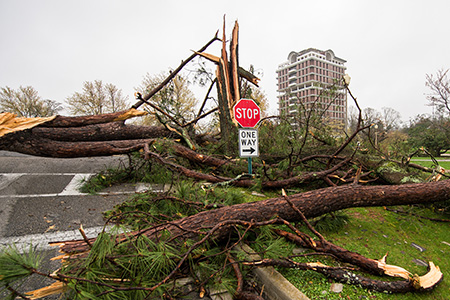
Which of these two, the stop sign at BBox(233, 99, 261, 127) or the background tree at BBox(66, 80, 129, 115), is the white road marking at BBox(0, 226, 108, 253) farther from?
the background tree at BBox(66, 80, 129, 115)

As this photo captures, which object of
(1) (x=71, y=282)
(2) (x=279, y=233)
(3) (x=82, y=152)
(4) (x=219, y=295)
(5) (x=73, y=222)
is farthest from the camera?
(3) (x=82, y=152)

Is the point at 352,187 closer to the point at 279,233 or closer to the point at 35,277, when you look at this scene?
the point at 279,233

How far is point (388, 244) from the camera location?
224 cm

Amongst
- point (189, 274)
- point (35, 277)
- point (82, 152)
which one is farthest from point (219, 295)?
point (82, 152)

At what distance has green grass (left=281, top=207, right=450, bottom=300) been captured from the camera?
1.53 m

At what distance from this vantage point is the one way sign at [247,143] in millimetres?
4062

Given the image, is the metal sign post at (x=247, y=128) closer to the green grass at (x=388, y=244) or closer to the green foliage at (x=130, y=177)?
the green foliage at (x=130, y=177)

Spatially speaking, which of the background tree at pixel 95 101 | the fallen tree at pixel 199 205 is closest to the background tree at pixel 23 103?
the background tree at pixel 95 101

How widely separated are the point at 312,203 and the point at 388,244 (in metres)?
0.85

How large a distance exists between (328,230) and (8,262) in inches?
105

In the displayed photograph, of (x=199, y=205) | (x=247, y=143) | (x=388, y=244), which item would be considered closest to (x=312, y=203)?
(x=388, y=244)

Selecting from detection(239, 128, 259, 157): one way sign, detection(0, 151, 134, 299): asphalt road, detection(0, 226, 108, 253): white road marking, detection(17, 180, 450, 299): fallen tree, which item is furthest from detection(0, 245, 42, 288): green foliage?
Result: detection(239, 128, 259, 157): one way sign

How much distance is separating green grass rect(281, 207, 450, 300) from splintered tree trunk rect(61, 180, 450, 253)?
0.33 m

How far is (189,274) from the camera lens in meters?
1.77
